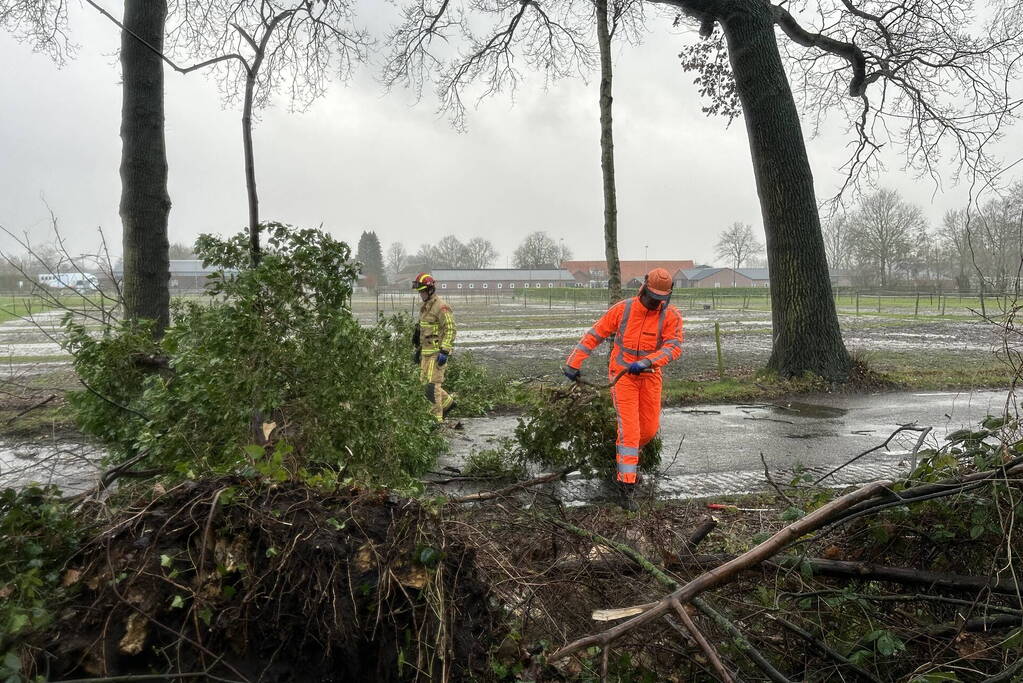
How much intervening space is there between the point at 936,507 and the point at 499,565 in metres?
1.91

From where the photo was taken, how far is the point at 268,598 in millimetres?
2221

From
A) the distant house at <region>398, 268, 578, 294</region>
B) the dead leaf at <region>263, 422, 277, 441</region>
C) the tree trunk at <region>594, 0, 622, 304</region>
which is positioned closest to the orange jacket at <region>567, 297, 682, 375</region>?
the dead leaf at <region>263, 422, 277, 441</region>

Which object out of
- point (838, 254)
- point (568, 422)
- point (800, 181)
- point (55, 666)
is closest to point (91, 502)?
point (55, 666)

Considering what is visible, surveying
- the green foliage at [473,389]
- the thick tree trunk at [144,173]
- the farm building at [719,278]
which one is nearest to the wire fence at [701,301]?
the green foliage at [473,389]

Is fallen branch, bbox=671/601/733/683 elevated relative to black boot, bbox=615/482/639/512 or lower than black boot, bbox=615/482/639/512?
elevated

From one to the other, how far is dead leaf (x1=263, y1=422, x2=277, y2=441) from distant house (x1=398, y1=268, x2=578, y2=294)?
7493 centimetres

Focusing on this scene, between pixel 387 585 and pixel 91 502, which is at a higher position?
pixel 91 502

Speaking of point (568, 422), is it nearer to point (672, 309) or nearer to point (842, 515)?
point (672, 309)

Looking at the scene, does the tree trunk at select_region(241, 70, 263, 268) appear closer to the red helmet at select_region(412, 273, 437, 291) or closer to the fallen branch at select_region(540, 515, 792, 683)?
the fallen branch at select_region(540, 515, 792, 683)

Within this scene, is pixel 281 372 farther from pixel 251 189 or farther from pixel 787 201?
pixel 787 201

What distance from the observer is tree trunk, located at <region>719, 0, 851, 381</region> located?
38.8ft

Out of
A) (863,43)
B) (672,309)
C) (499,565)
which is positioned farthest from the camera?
(863,43)

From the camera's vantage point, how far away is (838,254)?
205 feet

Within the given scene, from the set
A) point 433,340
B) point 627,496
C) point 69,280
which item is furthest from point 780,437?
point 69,280
